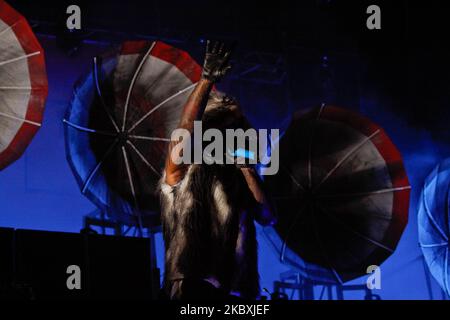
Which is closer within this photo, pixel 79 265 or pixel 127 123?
pixel 79 265

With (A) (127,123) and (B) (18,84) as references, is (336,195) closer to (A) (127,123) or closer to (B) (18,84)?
(A) (127,123)

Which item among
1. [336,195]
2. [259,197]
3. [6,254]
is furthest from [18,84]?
[259,197]

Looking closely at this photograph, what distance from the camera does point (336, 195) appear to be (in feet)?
23.2

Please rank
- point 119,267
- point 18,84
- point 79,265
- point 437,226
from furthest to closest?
point 437,226
point 18,84
point 119,267
point 79,265

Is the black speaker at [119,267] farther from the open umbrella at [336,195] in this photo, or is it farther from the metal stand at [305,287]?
the metal stand at [305,287]

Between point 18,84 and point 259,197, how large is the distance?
4172 millimetres

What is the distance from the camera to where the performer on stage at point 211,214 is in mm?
2287

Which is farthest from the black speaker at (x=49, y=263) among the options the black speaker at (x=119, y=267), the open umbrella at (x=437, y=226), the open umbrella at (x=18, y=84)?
the open umbrella at (x=437, y=226)

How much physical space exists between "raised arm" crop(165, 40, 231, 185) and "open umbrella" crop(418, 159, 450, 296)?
19.3ft

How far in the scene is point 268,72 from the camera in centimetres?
862

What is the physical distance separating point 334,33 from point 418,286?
3.38 m

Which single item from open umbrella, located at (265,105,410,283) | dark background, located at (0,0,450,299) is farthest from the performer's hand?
dark background, located at (0,0,450,299)
